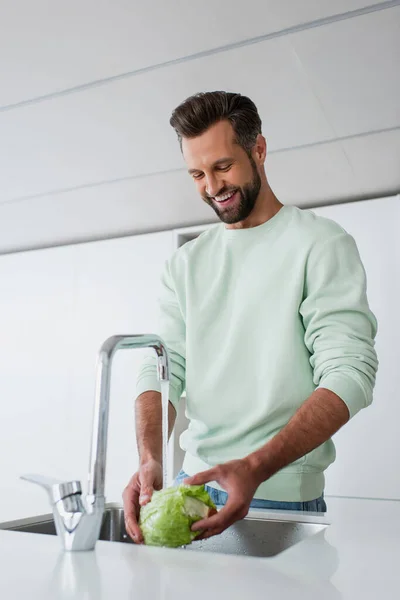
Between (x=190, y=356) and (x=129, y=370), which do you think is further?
(x=129, y=370)

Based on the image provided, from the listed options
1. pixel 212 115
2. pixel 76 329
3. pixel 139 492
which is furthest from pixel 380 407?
pixel 139 492

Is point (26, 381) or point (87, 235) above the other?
point (87, 235)

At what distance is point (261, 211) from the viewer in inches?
64.7

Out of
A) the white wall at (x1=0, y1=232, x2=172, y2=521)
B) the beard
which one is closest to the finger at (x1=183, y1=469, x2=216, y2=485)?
the beard

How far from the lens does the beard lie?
5.22ft

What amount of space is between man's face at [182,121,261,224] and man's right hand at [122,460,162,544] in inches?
25.9

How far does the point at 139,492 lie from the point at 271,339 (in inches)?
18.5

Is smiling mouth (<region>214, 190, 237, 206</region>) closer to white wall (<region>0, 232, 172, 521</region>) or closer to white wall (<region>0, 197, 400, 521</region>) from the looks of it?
white wall (<region>0, 197, 400, 521</region>)

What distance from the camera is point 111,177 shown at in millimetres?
3031

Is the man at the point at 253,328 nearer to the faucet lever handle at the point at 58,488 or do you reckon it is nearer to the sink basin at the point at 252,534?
the sink basin at the point at 252,534

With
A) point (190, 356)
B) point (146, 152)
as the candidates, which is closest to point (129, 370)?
point (146, 152)

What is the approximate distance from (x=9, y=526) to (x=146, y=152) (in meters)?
1.84

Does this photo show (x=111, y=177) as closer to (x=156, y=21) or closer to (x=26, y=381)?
(x=156, y=21)

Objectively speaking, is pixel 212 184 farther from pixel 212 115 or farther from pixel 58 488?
pixel 58 488
